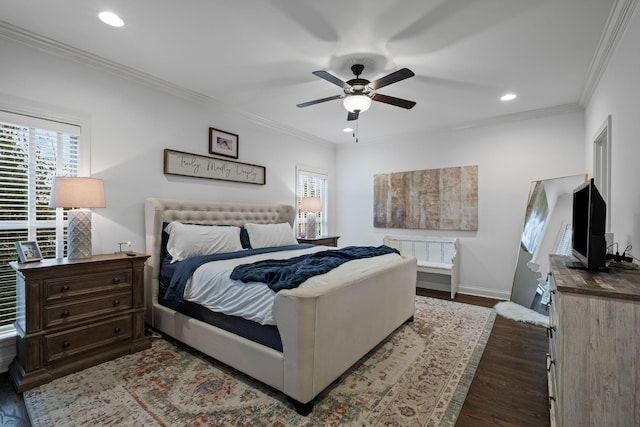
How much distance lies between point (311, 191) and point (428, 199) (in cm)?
211

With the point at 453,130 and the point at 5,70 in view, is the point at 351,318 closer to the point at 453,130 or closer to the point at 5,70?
the point at 5,70

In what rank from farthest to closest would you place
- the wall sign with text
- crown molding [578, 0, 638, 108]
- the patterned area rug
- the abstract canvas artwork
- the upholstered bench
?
the abstract canvas artwork
the upholstered bench
the wall sign with text
crown molding [578, 0, 638, 108]
the patterned area rug

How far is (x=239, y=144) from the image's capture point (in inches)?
168

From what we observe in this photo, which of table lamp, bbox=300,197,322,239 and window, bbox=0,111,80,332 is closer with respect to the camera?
Answer: window, bbox=0,111,80,332

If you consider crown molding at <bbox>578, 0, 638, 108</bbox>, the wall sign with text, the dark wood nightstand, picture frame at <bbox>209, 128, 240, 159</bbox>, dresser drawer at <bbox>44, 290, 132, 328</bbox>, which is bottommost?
dresser drawer at <bbox>44, 290, 132, 328</bbox>

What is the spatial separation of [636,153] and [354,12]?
2051 mm

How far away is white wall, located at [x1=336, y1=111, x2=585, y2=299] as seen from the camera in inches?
159

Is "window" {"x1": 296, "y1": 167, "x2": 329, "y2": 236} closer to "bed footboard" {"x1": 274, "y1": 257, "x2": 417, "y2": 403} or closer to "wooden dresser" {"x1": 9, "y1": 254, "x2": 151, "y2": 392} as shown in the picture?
"bed footboard" {"x1": 274, "y1": 257, "x2": 417, "y2": 403}

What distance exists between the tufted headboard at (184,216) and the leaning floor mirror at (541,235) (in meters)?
3.54

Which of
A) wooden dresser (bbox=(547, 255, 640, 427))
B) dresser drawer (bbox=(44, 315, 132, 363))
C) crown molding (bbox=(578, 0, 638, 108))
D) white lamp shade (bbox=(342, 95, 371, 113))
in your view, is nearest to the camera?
wooden dresser (bbox=(547, 255, 640, 427))

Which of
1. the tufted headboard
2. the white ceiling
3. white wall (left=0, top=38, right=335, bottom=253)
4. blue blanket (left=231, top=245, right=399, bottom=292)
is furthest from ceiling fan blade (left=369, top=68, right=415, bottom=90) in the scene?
the tufted headboard

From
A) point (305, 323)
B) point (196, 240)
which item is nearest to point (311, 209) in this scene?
point (196, 240)

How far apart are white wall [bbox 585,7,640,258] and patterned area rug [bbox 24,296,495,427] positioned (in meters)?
1.52

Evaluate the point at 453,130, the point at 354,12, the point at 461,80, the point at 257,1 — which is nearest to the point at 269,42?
the point at 257,1
